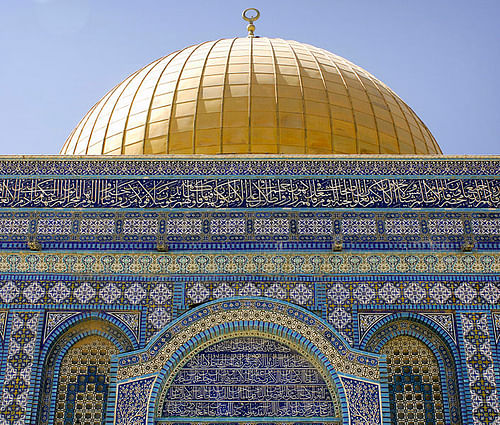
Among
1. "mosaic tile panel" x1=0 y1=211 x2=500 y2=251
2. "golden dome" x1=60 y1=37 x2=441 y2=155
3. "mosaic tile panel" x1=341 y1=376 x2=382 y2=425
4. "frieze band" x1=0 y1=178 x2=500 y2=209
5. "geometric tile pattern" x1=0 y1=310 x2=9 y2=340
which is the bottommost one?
"mosaic tile panel" x1=341 y1=376 x2=382 y2=425

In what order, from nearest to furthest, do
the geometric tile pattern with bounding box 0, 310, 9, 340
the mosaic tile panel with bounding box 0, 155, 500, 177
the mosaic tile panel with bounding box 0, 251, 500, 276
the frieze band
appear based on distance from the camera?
the geometric tile pattern with bounding box 0, 310, 9, 340 < the mosaic tile panel with bounding box 0, 251, 500, 276 < the frieze band < the mosaic tile panel with bounding box 0, 155, 500, 177

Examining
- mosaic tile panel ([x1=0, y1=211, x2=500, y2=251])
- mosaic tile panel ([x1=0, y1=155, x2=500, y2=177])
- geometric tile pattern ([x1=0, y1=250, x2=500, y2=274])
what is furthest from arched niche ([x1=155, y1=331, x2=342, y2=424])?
mosaic tile panel ([x1=0, y1=155, x2=500, y2=177])

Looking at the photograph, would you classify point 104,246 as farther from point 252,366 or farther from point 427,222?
point 427,222

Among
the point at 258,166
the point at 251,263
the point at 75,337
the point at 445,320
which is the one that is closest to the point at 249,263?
the point at 251,263

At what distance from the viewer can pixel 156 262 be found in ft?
23.3

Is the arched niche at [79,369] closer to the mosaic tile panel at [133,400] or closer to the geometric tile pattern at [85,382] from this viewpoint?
the geometric tile pattern at [85,382]

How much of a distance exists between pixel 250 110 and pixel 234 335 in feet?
10.3

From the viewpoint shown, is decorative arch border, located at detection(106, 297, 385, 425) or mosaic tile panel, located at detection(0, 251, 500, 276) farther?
mosaic tile panel, located at detection(0, 251, 500, 276)

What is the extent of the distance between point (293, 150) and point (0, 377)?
390cm

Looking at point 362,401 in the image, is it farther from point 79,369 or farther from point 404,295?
point 79,369

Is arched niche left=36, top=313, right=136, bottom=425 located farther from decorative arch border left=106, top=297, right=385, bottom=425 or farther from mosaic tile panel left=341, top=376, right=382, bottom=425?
mosaic tile panel left=341, top=376, right=382, bottom=425

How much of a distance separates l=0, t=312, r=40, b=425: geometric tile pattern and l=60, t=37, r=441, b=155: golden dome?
2.80 metres

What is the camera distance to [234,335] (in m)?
6.91

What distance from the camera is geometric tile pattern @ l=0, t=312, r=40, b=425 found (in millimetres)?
6617
